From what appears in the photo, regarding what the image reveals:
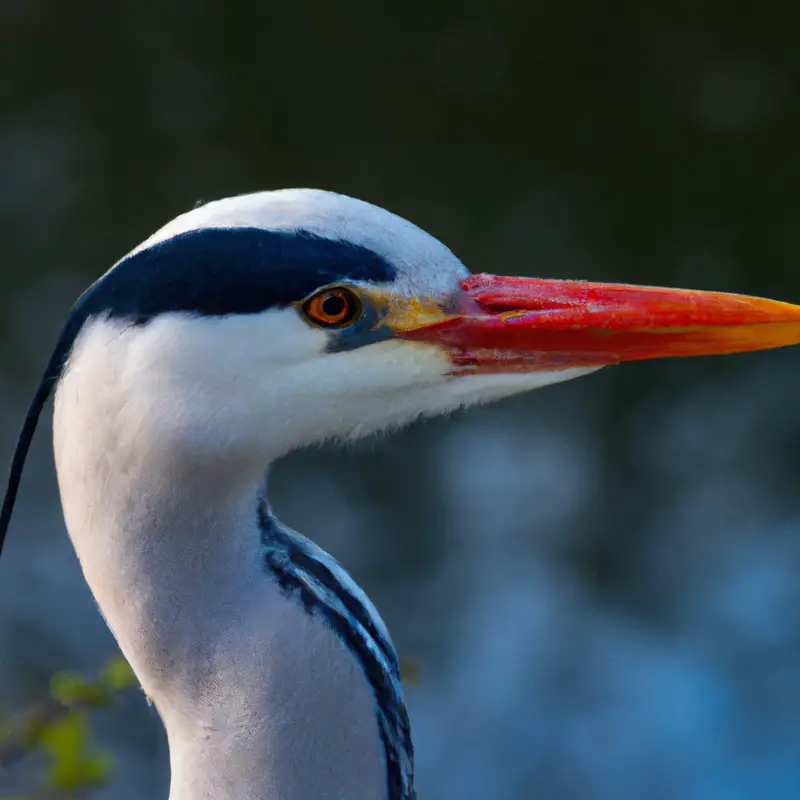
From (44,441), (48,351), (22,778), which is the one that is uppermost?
(48,351)

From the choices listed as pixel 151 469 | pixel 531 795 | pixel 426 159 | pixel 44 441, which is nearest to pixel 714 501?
pixel 531 795

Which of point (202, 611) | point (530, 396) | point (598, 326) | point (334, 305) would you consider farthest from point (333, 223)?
point (530, 396)

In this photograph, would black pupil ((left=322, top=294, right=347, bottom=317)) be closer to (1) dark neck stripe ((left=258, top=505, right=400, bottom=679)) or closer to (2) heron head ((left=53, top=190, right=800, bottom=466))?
(2) heron head ((left=53, top=190, right=800, bottom=466))

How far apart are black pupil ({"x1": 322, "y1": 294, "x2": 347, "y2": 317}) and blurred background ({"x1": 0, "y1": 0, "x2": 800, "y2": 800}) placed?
2.30 meters

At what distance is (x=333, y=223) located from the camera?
4.00ft

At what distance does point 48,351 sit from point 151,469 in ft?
11.2

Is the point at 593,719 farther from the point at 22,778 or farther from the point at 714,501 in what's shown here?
the point at 22,778

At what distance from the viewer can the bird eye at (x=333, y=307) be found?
1.22 metres

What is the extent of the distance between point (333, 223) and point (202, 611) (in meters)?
0.44

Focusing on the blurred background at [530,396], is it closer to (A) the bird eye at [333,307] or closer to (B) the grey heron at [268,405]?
(B) the grey heron at [268,405]

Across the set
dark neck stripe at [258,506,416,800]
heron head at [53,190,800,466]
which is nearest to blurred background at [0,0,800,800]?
dark neck stripe at [258,506,416,800]

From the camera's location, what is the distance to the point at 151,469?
3.93 ft

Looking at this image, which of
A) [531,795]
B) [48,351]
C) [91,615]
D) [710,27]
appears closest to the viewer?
[531,795]

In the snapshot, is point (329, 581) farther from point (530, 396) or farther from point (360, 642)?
point (530, 396)
